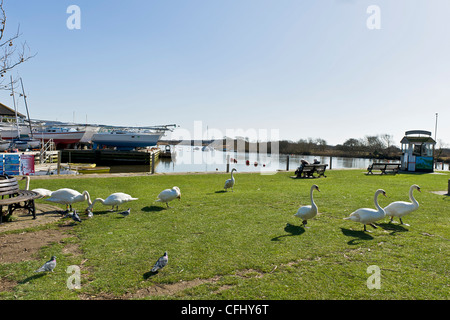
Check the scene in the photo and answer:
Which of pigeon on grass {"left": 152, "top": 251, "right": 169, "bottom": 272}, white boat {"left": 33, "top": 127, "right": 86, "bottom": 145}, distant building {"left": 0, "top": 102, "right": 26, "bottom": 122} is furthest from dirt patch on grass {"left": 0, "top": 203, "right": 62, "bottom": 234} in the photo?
distant building {"left": 0, "top": 102, "right": 26, "bottom": 122}

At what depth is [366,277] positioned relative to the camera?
4.39 meters

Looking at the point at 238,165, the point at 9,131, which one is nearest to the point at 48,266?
the point at 238,165

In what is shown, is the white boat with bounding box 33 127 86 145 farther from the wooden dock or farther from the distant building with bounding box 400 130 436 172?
the distant building with bounding box 400 130 436 172

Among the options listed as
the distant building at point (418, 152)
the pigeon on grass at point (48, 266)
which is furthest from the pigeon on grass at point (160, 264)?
the distant building at point (418, 152)

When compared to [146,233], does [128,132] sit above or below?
above

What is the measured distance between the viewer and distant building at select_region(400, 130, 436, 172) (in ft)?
83.7

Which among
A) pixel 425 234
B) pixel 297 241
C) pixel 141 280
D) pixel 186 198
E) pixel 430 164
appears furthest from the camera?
pixel 430 164

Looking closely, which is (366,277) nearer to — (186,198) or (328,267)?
(328,267)

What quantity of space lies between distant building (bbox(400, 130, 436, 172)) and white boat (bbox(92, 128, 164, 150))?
5935cm

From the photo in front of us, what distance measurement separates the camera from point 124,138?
70750 mm

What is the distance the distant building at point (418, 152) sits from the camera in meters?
25.5

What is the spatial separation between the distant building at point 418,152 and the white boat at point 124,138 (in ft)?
195
